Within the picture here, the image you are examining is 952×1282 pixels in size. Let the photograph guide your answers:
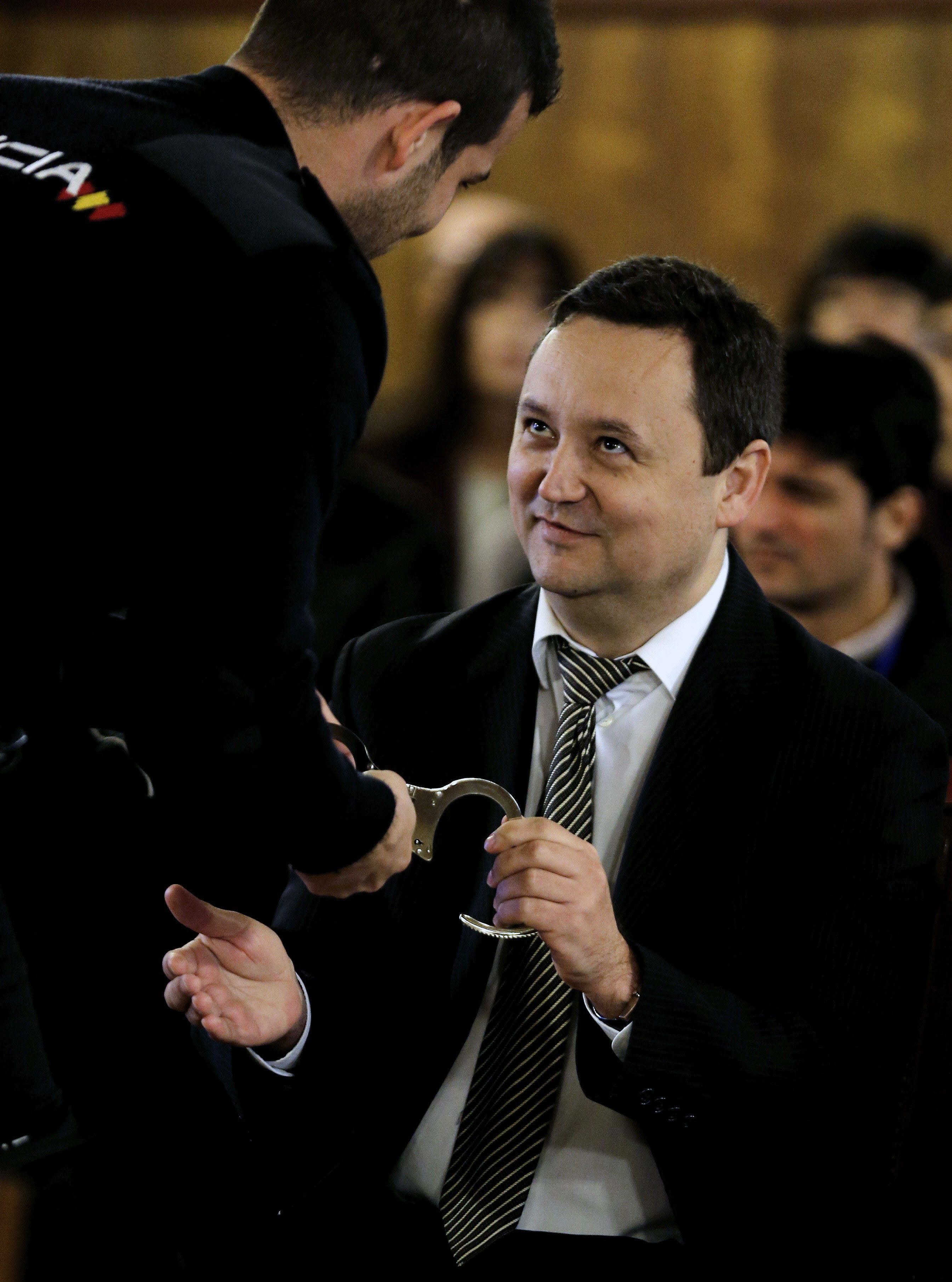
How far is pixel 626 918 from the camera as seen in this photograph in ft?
5.30

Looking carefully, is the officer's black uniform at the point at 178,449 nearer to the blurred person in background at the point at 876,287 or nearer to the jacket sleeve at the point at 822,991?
the jacket sleeve at the point at 822,991

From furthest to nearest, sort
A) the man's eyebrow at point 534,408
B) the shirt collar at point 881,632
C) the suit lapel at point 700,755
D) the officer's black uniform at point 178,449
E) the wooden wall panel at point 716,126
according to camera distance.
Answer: the wooden wall panel at point 716,126 → the shirt collar at point 881,632 → the man's eyebrow at point 534,408 → the suit lapel at point 700,755 → the officer's black uniform at point 178,449

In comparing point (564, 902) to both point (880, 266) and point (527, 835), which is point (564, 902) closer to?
point (527, 835)

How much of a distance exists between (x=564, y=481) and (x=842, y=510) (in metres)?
1.06

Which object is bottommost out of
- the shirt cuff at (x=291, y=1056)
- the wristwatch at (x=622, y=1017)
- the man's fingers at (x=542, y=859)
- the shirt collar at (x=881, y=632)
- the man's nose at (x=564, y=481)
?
the shirt collar at (x=881, y=632)

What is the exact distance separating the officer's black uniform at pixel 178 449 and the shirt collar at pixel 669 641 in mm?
440

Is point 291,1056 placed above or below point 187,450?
below

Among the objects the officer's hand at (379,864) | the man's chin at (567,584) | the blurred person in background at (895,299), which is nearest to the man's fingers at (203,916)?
the officer's hand at (379,864)

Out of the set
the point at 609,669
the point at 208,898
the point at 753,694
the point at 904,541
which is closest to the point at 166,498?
the point at 208,898

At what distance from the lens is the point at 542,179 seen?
4945 millimetres

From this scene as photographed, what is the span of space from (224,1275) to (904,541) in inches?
65.4

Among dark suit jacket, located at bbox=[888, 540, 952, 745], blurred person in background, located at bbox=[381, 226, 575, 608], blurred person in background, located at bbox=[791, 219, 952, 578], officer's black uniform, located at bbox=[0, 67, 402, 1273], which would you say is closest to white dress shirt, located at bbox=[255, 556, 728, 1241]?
officer's black uniform, located at bbox=[0, 67, 402, 1273]

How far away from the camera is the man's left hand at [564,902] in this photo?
4.82 feet

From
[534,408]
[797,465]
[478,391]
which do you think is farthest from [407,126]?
[478,391]
